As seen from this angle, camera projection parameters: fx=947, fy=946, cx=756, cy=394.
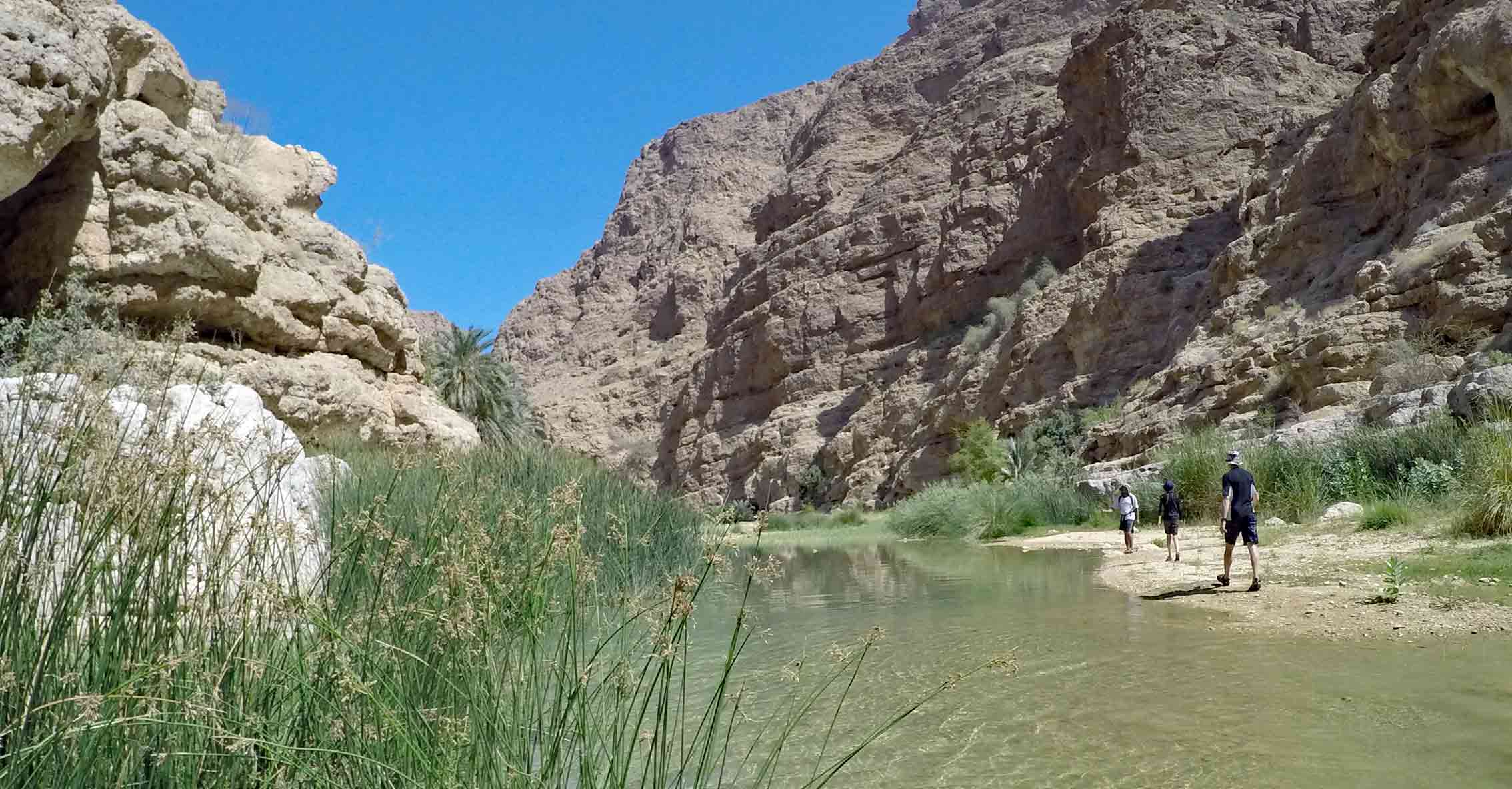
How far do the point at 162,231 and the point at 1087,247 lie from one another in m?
33.3

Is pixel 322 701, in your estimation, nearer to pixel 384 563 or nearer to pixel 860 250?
pixel 384 563

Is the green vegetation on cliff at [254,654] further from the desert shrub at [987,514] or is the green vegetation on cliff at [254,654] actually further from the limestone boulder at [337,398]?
the desert shrub at [987,514]

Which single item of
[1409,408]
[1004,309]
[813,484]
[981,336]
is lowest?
[1409,408]

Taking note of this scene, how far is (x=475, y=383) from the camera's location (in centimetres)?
2459

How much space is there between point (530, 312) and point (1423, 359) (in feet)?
302

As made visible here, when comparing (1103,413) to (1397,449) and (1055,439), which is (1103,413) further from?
(1397,449)

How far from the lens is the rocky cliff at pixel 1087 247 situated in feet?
72.7

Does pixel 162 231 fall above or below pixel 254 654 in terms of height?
above

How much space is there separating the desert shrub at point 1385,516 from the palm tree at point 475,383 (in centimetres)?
1729

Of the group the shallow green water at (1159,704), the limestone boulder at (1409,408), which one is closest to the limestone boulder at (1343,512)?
the limestone boulder at (1409,408)

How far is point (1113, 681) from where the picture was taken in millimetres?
5664

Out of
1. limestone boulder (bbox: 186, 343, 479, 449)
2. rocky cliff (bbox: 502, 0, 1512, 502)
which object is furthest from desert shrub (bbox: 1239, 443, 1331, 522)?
limestone boulder (bbox: 186, 343, 479, 449)

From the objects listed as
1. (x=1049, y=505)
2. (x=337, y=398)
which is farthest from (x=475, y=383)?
(x=1049, y=505)

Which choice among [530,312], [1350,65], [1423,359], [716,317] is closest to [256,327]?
[1423,359]
